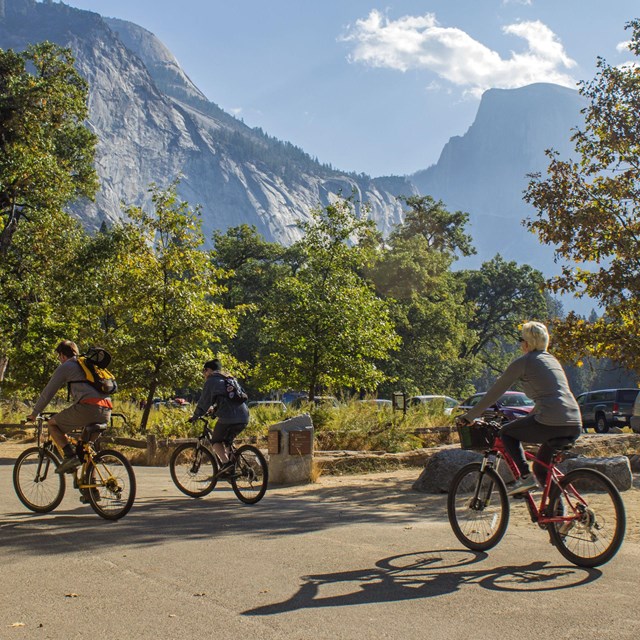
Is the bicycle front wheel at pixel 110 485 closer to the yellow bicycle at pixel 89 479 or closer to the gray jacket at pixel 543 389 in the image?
the yellow bicycle at pixel 89 479

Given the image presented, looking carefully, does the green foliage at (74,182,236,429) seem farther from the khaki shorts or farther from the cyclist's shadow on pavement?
the cyclist's shadow on pavement

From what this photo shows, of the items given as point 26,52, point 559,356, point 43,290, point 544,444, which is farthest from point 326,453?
point 26,52

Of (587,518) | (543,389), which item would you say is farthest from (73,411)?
(587,518)

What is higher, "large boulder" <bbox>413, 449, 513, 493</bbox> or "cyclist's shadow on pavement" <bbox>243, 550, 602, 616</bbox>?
"large boulder" <bbox>413, 449, 513, 493</bbox>

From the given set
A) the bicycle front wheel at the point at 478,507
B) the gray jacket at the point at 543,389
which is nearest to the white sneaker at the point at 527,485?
the bicycle front wheel at the point at 478,507

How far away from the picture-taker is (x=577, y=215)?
606 inches

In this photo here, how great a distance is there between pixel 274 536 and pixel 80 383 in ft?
8.93

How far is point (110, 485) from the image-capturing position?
780 cm

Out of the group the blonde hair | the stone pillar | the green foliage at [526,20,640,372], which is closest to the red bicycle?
the blonde hair

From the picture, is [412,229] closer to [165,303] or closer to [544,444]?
[165,303]

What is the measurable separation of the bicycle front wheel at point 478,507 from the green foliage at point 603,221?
984 cm

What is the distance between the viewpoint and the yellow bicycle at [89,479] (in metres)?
7.77

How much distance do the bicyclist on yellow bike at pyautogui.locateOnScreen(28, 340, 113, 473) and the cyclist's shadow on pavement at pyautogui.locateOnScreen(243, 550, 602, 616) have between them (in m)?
3.65

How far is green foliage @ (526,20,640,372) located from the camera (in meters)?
15.1
